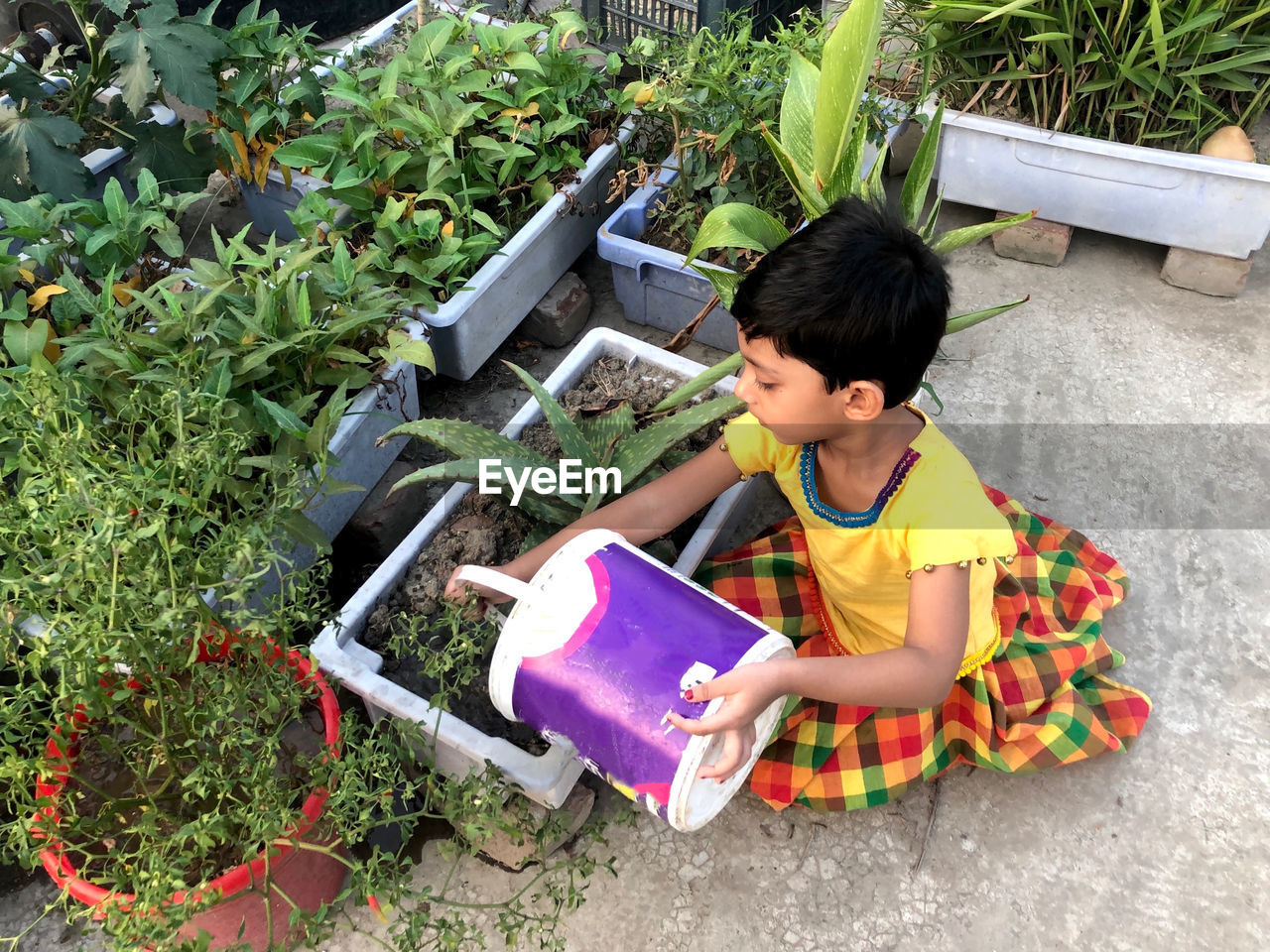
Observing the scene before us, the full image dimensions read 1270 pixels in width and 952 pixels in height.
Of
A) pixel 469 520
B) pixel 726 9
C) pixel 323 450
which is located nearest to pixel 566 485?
pixel 469 520

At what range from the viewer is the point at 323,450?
4.34 ft

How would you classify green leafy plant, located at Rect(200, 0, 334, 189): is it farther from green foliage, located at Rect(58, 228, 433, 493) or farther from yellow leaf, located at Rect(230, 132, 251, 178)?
green foliage, located at Rect(58, 228, 433, 493)

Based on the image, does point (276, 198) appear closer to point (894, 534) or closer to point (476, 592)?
point (476, 592)

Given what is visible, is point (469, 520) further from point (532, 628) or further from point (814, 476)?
point (814, 476)

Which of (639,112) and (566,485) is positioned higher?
(639,112)

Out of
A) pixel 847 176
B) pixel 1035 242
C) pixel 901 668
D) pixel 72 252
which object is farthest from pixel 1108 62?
pixel 72 252

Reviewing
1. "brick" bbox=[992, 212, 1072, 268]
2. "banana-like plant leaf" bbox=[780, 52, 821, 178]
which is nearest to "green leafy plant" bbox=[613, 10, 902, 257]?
"banana-like plant leaf" bbox=[780, 52, 821, 178]

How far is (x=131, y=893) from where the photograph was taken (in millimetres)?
1103

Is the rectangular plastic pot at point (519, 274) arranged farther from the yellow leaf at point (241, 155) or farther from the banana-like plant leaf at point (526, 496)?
the yellow leaf at point (241, 155)

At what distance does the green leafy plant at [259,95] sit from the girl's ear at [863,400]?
1.39 m

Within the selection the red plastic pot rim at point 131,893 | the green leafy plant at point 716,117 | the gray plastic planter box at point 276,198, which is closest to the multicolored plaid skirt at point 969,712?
the red plastic pot rim at point 131,893

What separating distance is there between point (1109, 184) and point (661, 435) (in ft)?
4.39

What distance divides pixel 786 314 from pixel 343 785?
718mm

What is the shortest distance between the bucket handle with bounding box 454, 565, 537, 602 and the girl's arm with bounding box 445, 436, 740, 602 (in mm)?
188
